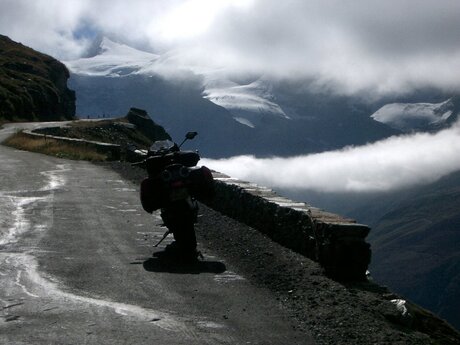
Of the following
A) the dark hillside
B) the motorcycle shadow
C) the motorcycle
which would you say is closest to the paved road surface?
the motorcycle shadow

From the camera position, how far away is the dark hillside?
65.8m

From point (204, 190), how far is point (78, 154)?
19096mm

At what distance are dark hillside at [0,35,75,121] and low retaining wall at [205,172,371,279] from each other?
5120 centimetres

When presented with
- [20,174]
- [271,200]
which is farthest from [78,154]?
[271,200]

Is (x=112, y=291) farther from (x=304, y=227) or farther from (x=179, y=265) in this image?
(x=304, y=227)

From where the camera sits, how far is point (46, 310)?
21.4ft

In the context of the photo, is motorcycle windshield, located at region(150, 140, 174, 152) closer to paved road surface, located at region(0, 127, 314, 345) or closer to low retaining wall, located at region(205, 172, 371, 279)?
paved road surface, located at region(0, 127, 314, 345)

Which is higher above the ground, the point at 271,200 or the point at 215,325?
the point at 271,200

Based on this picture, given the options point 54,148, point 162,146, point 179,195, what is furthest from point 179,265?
point 54,148

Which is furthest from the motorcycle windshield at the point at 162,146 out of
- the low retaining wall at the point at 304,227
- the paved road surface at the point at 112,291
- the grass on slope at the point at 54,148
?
the grass on slope at the point at 54,148

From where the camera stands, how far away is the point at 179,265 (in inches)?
361

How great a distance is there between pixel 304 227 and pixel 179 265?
1822mm

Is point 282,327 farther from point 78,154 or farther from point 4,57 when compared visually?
point 4,57

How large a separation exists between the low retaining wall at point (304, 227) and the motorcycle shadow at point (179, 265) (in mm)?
1256
